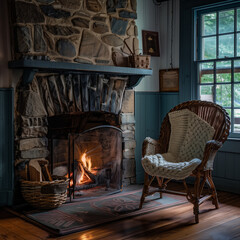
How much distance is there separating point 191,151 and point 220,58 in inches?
52.3

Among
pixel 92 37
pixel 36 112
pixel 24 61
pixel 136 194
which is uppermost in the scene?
pixel 92 37

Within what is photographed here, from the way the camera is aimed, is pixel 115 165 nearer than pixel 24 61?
No

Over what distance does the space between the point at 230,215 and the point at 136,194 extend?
111 centimetres

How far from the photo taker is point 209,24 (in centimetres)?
471

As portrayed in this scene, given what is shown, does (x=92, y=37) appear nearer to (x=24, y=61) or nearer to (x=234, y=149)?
(x=24, y=61)

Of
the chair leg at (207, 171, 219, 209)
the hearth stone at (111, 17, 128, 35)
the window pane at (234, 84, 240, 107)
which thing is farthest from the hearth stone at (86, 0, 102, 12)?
the chair leg at (207, 171, 219, 209)

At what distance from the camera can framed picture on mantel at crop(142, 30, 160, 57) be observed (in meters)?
4.92

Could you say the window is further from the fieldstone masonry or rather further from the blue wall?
the blue wall

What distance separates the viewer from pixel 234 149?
446 cm

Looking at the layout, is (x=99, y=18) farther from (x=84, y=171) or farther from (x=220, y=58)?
(x=84, y=171)

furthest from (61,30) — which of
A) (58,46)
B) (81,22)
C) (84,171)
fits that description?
(84,171)

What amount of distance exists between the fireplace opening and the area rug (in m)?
0.21

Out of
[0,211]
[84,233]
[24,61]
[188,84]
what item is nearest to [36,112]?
[24,61]

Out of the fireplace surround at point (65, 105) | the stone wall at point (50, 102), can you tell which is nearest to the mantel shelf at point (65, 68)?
the fireplace surround at point (65, 105)
